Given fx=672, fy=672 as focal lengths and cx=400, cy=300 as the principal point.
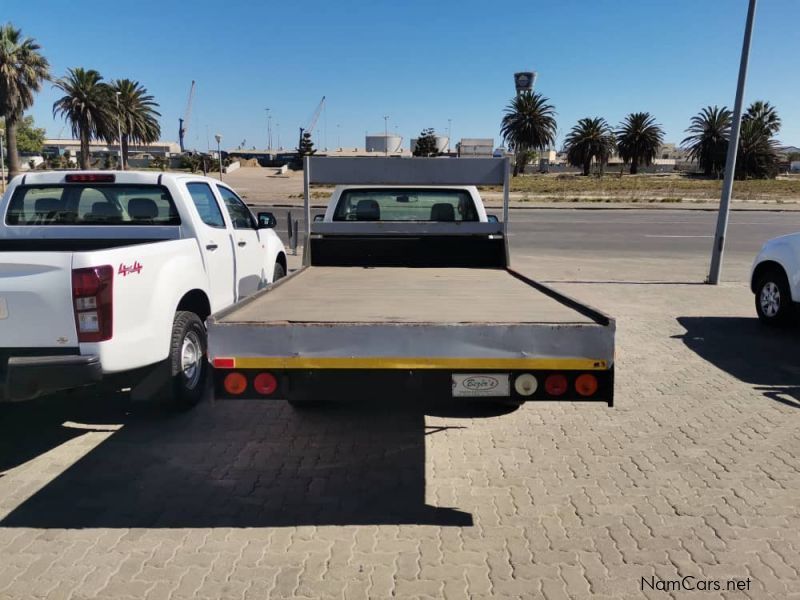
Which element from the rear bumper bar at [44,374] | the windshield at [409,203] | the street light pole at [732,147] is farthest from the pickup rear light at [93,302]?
the street light pole at [732,147]

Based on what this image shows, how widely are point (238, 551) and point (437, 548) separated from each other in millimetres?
1001

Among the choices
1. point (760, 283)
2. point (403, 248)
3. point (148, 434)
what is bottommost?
point (148, 434)

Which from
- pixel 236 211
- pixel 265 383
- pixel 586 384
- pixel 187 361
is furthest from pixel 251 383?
pixel 236 211

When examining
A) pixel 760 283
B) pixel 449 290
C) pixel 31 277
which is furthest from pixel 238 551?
pixel 760 283

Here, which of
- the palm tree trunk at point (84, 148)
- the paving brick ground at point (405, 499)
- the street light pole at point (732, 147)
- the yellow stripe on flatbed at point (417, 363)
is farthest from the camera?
the palm tree trunk at point (84, 148)

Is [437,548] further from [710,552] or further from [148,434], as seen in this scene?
[148,434]

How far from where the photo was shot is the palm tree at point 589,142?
92.6 metres

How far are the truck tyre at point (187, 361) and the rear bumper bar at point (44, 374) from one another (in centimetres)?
90

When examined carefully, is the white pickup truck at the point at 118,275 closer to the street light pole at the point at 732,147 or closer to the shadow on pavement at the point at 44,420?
the shadow on pavement at the point at 44,420

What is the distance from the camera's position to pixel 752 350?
7.39 m

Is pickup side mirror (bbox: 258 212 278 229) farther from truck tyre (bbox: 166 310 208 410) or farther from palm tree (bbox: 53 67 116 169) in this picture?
palm tree (bbox: 53 67 116 169)

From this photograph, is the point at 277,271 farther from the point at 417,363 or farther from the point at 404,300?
the point at 417,363

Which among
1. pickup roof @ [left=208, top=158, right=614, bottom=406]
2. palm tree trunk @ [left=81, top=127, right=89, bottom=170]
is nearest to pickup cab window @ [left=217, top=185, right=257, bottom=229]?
pickup roof @ [left=208, top=158, right=614, bottom=406]

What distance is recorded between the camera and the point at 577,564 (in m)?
3.26
